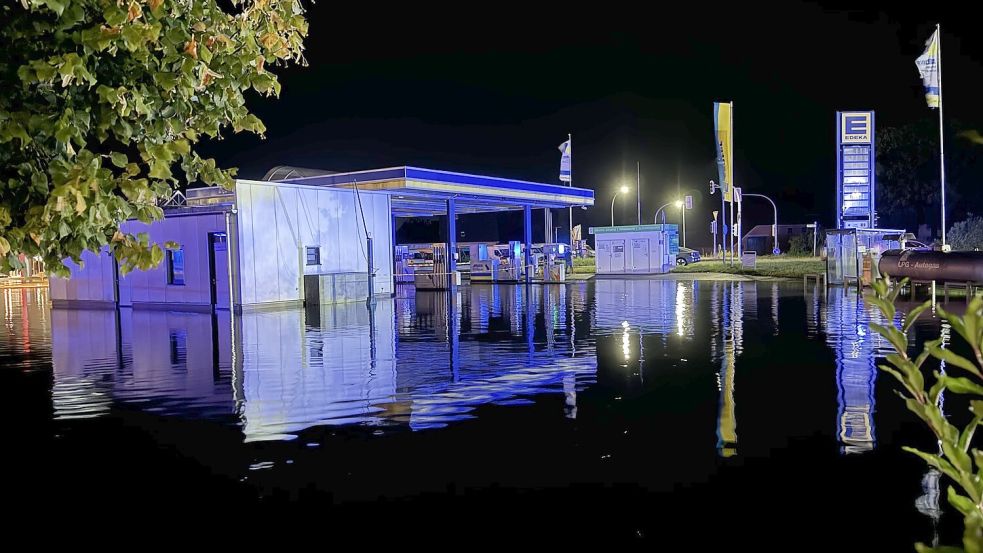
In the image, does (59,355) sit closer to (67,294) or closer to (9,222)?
(9,222)

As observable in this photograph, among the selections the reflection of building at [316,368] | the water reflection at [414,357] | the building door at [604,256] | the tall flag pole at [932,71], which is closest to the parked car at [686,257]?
the building door at [604,256]

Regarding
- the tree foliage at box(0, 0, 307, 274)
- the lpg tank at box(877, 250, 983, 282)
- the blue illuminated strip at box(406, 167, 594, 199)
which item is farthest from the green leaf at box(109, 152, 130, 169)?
the blue illuminated strip at box(406, 167, 594, 199)

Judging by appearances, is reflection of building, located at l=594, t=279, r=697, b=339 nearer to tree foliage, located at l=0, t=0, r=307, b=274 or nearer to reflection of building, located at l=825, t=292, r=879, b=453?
reflection of building, located at l=825, t=292, r=879, b=453

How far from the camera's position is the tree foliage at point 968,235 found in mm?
40281

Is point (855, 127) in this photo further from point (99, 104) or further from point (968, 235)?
point (99, 104)

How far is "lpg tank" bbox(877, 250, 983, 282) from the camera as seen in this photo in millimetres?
21344

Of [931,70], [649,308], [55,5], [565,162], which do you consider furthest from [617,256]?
[55,5]

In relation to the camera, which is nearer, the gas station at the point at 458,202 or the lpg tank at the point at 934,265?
the lpg tank at the point at 934,265

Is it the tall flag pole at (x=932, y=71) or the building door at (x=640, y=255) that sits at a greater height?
the tall flag pole at (x=932, y=71)

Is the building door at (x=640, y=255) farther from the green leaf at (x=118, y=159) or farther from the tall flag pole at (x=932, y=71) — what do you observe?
the green leaf at (x=118, y=159)

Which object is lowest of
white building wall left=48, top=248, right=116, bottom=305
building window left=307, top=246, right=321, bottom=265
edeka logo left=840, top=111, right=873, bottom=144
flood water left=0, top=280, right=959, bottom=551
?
flood water left=0, top=280, right=959, bottom=551

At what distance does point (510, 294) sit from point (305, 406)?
2188 cm

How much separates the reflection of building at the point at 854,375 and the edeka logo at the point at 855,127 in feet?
50.9

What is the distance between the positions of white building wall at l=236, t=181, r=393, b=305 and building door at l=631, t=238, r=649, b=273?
18.4 m
